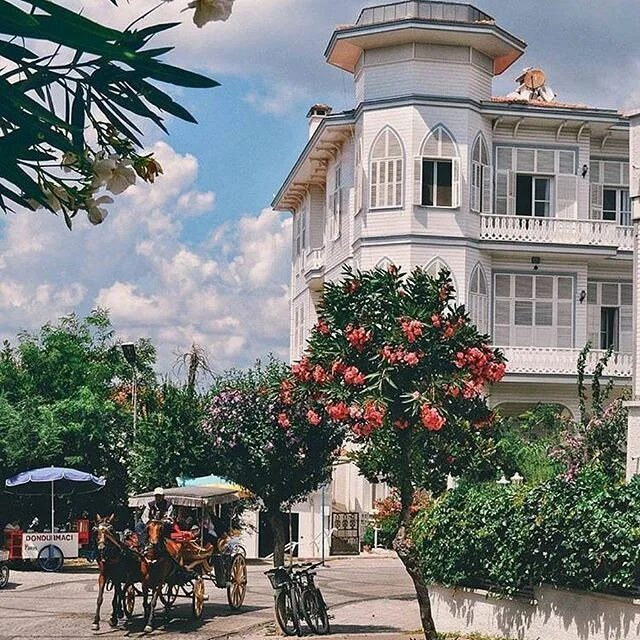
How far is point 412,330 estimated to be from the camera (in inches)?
797

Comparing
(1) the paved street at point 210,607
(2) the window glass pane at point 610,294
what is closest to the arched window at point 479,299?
(2) the window glass pane at point 610,294

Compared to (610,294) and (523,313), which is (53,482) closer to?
(523,313)

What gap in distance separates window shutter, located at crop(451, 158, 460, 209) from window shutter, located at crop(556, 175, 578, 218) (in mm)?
3376

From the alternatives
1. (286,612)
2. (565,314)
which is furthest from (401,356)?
(565,314)

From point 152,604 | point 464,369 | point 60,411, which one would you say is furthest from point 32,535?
point 464,369

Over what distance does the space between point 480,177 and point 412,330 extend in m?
18.4

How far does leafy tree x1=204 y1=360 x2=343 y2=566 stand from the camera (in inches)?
969

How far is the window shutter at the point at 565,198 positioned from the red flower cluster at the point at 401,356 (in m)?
19.2

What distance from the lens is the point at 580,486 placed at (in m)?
16.3

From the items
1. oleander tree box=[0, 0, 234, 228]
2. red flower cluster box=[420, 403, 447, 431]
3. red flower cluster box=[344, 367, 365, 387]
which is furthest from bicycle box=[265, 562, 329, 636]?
oleander tree box=[0, 0, 234, 228]

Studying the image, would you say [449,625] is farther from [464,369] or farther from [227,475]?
[227,475]

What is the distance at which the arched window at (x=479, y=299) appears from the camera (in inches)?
1474

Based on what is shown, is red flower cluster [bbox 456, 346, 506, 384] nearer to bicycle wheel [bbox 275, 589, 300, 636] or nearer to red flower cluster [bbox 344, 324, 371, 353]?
red flower cluster [bbox 344, 324, 371, 353]

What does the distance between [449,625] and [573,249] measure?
66.3 ft
